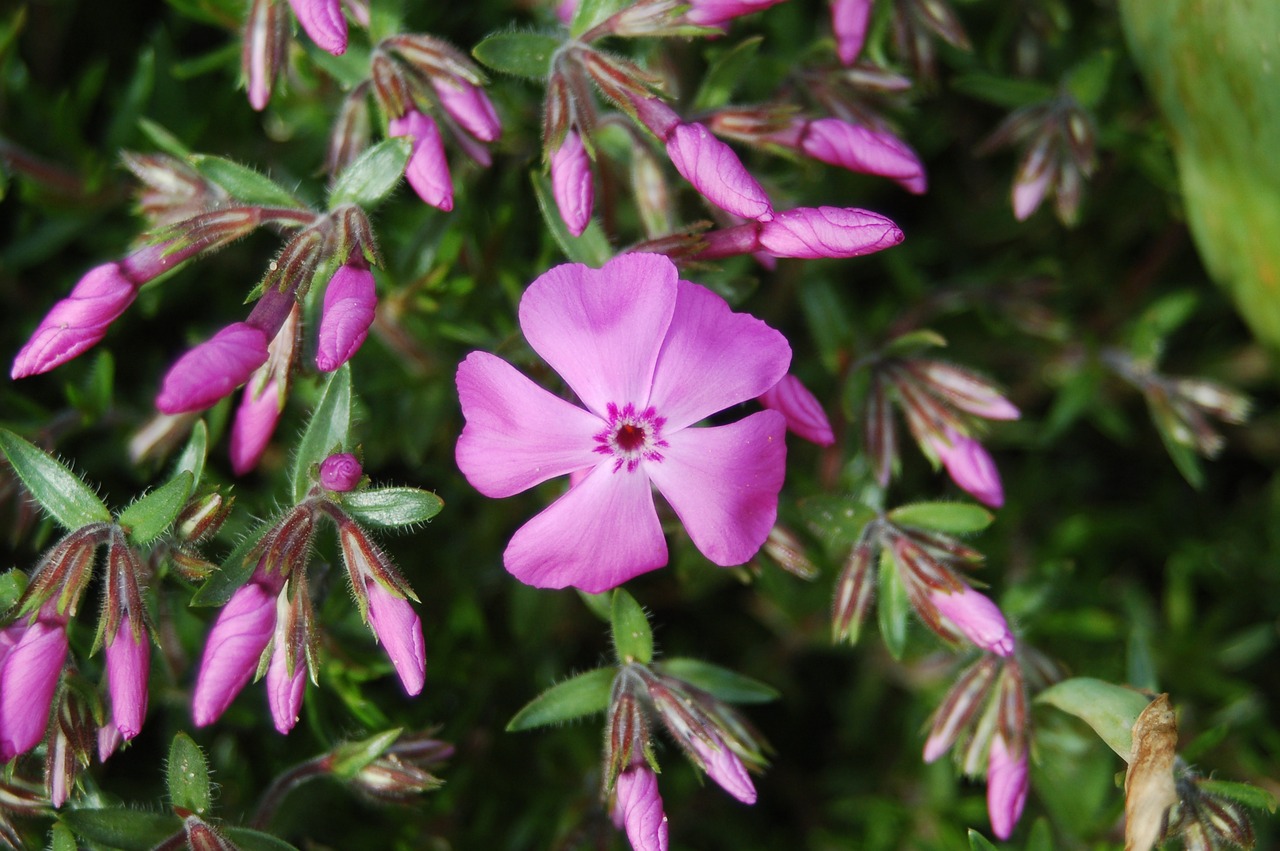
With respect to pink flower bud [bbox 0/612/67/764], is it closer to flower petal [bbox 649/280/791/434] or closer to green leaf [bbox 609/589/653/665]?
green leaf [bbox 609/589/653/665]

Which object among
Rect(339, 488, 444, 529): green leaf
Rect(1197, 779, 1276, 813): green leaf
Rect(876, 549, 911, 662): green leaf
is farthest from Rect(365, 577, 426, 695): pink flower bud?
Rect(1197, 779, 1276, 813): green leaf

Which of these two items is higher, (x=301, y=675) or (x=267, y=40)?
(x=267, y=40)

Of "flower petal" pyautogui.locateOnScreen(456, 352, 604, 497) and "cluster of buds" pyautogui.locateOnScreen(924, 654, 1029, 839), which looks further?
"cluster of buds" pyautogui.locateOnScreen(924, 654, 1029, 839)

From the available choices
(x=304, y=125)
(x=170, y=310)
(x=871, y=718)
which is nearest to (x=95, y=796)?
(x=170, y=310)

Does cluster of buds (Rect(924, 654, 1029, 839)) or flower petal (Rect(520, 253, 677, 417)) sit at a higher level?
flower petal (Rect(520, 253, 677, 417))

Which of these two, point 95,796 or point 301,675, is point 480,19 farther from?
point 95,796
